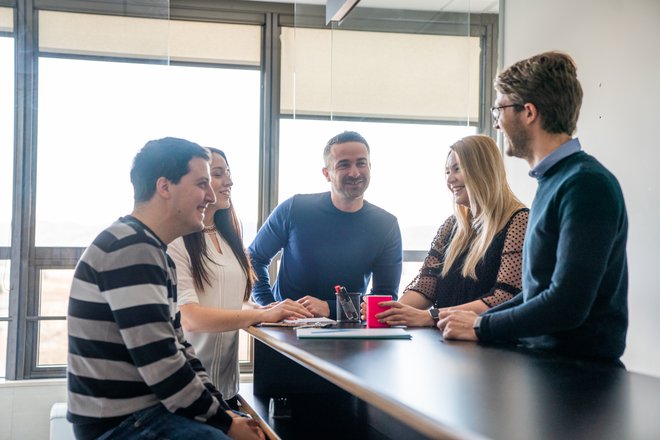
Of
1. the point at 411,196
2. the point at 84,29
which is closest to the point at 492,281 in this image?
the point at 411,196

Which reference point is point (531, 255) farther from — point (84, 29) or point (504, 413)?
point (84, 29)

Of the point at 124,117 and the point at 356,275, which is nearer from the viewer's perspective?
the point at 356,275

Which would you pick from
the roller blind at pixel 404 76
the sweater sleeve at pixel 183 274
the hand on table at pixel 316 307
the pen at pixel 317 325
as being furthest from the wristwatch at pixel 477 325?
the roller blind at pixel 404 76

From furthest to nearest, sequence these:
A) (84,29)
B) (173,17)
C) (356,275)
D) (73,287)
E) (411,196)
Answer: (173,17)
(411,196)
(84,29)
(356,275)
(73,287)

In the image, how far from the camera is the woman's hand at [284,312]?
2.31 meters

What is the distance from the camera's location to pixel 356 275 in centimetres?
294

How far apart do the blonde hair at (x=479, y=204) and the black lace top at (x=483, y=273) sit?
24mm

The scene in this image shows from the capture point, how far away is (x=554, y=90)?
1.76 meters

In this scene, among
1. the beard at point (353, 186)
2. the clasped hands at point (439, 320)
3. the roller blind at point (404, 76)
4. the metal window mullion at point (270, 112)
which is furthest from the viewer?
the metal window mullion at point (270, 112)

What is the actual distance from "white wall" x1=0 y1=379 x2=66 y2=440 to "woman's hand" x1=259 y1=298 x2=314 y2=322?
1.90 m

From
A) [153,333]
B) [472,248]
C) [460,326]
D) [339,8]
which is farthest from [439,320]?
[339,8]

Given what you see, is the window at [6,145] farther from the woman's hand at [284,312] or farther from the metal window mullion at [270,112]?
the woman's hand at [284,312]

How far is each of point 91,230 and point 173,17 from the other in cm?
153

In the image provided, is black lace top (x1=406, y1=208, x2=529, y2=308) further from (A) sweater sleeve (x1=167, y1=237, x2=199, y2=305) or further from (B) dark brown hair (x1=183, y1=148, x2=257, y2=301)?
(A) sweater sleeve (x1=167, y1=237, x2=199, y2=305)
